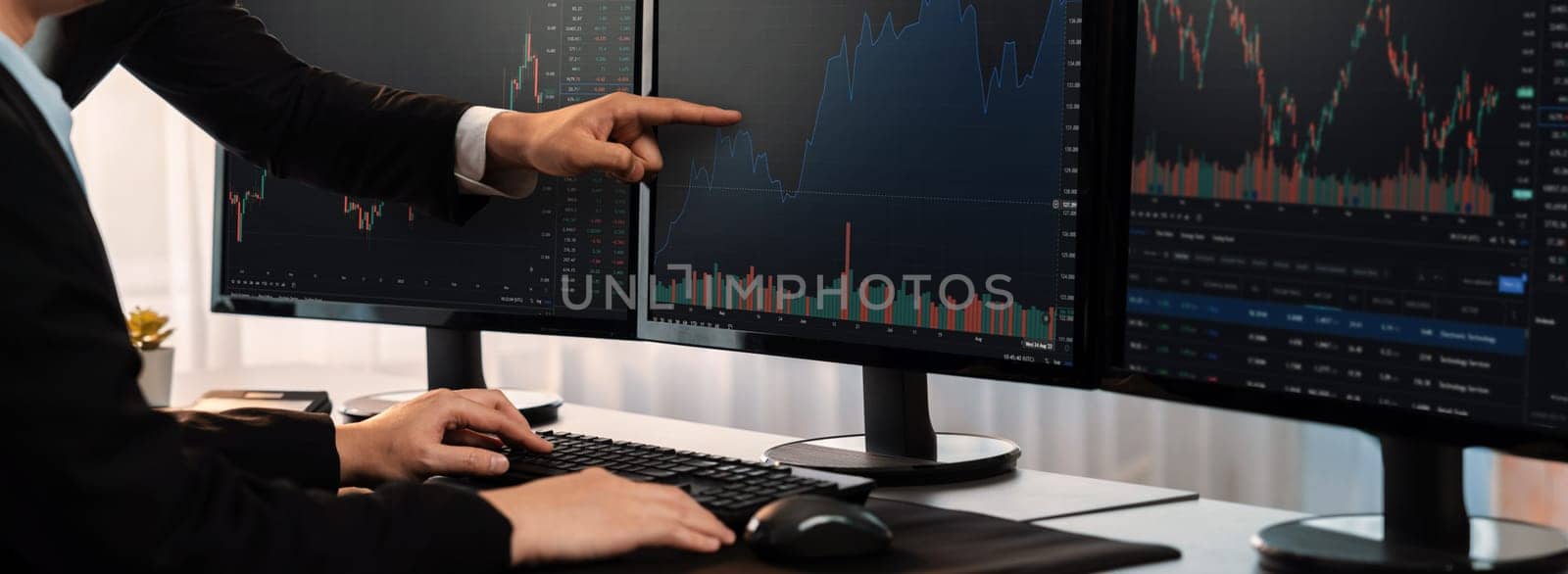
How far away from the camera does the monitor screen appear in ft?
4.52

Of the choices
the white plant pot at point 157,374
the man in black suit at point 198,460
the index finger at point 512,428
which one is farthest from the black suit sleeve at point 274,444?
the white plant pot at point 157,374

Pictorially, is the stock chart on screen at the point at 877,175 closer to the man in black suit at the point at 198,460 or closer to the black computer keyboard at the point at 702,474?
the man in black suit at the point at 198,460

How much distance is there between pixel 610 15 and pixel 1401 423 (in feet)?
2.51

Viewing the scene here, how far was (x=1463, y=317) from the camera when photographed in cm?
87

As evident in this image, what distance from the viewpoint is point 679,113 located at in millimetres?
1295

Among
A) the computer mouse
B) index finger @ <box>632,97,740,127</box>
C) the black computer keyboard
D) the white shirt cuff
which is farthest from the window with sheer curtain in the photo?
the computer mouse

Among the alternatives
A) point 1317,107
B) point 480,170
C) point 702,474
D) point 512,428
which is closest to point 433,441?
point 512,428

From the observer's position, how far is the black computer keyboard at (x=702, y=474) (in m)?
0.98

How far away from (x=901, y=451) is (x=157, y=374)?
0.88 meters

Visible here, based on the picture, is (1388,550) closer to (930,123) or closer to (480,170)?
(930,123)

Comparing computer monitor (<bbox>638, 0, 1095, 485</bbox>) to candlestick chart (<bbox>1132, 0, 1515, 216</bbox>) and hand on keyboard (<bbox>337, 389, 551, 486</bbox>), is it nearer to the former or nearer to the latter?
candlestick chart (<bbox>1132, 0, 1515, 216</bbox>)

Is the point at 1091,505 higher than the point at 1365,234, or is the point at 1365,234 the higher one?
the point at 1365,234

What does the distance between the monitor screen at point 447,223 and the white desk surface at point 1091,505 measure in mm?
152

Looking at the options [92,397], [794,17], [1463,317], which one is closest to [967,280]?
[794,17]
